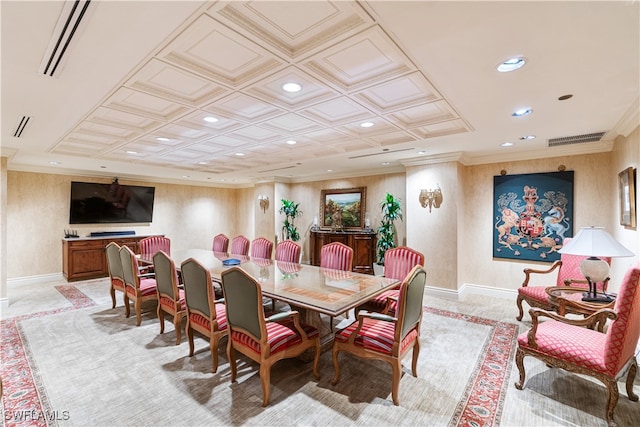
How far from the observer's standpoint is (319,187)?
7.61 m

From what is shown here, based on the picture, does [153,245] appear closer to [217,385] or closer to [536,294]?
[217,385]

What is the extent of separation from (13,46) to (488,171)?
5706mm

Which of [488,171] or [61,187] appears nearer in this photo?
[488,171]

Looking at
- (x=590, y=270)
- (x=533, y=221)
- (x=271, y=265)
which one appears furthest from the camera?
(x=533, y=221)

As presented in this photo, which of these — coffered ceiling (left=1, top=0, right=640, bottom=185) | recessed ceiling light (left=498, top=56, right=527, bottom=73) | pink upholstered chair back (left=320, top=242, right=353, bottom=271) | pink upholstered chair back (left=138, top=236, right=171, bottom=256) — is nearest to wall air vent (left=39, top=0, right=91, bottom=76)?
coffered ceiling (left=1, top=0, right=640, bottom=185)

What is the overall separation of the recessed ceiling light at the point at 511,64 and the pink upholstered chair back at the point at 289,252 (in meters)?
3.30

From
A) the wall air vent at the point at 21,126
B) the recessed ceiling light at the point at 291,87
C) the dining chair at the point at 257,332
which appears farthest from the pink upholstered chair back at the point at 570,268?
the wall air vent at the point at 21,126

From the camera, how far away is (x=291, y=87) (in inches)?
93.1

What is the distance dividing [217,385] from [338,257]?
6.84 ft

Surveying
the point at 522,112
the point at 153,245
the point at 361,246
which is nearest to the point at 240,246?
the point at 153,245

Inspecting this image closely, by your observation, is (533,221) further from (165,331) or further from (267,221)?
(267,221)

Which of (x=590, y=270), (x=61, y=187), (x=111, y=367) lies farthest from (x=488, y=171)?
(x=61, y=187)

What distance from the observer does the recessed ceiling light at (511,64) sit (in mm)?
1867

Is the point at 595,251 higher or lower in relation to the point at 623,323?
higher
